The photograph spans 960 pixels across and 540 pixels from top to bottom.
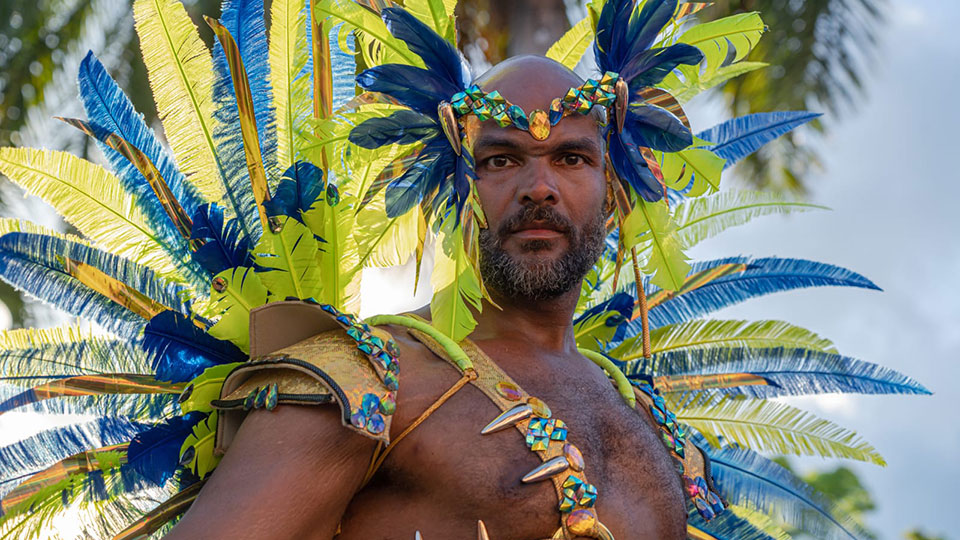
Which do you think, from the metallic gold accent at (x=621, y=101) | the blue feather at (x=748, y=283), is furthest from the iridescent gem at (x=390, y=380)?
the blue feather at (x=748, y=283)

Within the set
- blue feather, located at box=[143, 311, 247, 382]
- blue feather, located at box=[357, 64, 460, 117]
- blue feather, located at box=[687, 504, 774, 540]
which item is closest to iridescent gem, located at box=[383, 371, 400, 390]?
blue feather, located at box=[143, 311, 247, 382]

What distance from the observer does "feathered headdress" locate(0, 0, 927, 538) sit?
273cm

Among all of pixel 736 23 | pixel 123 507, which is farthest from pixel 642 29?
pixel 123 507

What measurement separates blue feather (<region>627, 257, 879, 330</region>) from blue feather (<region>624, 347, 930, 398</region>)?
0.13 metres

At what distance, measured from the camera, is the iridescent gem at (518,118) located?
2840 millimetres

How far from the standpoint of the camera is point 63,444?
2.78 meters

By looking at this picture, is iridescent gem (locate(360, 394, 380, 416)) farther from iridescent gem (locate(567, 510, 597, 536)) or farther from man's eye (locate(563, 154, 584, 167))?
man's eye (locate(563, 154, 584, 167))

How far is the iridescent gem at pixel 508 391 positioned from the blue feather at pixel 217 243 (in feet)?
2.29

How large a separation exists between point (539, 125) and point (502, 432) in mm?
794

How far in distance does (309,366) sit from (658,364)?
1.52 m

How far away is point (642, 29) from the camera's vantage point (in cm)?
311

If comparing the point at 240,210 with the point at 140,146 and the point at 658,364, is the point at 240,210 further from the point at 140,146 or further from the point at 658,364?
the point at 658,364

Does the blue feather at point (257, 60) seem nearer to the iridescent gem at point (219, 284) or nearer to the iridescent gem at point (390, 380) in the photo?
the iridescent gem at point (219, 284)

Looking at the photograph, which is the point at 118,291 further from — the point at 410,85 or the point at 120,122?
the point at 410,85
